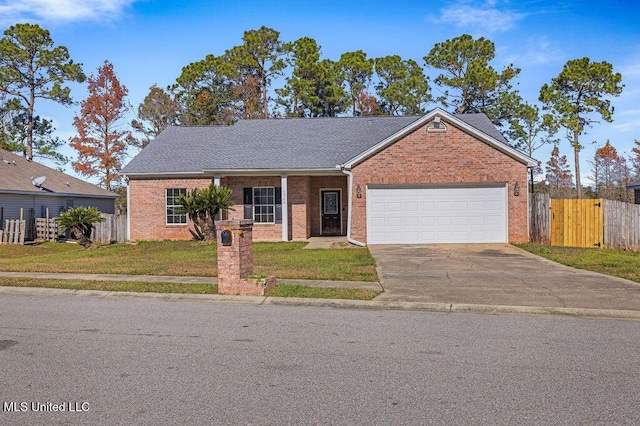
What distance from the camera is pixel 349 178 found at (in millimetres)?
20969

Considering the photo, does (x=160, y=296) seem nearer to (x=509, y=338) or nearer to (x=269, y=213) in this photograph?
(x=509, y=338)

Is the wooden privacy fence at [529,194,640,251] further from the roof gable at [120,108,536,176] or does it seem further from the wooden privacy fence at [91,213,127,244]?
the wooden privacy fence at [91,213,127,244]

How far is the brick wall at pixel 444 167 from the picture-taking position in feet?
66.6

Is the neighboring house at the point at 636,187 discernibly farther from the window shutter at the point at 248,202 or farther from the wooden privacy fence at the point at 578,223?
the window shutter at the point at 248,202

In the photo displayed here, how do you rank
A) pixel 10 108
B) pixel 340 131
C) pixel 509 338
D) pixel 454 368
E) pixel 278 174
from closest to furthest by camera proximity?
pixel 454 368 → pixel 509 338 → pixel 278 174 → pixel 340 131 → pixel 10 108

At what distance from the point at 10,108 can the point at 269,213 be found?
3135 cm

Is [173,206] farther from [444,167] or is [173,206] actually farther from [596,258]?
[596,258]

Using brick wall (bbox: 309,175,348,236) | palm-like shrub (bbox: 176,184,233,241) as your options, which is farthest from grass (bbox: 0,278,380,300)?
brick wall (bbox: 309,175,348,236)

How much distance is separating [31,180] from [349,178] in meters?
19.0

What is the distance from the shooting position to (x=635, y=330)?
7.74 metres

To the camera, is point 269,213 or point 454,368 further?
point 269,213

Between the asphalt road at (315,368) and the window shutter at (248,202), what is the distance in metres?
15.0

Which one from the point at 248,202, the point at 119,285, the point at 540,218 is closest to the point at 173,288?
the point at 119,285

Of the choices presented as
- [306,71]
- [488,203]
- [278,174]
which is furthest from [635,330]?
[306,71]
